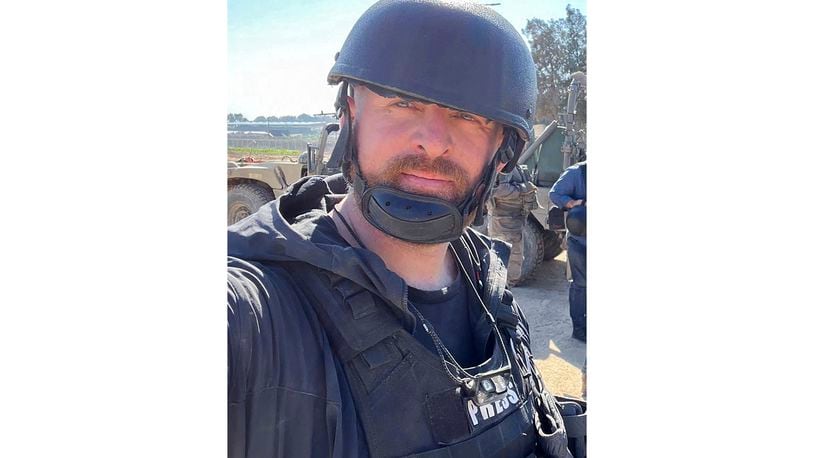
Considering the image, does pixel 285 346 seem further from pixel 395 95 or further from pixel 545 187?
pixel 545 187

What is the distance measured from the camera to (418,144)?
39.4 inches

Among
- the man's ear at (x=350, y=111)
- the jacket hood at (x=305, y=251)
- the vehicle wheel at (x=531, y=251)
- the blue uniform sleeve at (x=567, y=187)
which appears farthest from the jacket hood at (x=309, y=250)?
the vehicle wheel at (x=531, y=251)

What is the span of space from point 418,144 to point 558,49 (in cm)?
42

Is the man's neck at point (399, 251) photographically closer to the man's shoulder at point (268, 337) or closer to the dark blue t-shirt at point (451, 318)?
the dark blue t-shirt at point (451, 318)

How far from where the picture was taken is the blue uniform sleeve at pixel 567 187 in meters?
2.11

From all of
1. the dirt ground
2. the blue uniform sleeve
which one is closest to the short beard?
the dirt ground

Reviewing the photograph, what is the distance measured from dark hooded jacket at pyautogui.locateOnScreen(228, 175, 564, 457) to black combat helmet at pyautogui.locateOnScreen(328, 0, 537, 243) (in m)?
0.12

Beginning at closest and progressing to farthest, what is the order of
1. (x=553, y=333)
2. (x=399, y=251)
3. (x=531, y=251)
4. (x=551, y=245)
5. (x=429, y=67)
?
(x=429, y=67) < (x=399, y=251) < (x=553, y=333) < (x=531, y=251) < (x=551, y=245)

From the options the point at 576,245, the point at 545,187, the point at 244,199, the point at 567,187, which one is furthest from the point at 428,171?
the point at 545,187

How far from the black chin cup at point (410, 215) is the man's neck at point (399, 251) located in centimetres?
6
